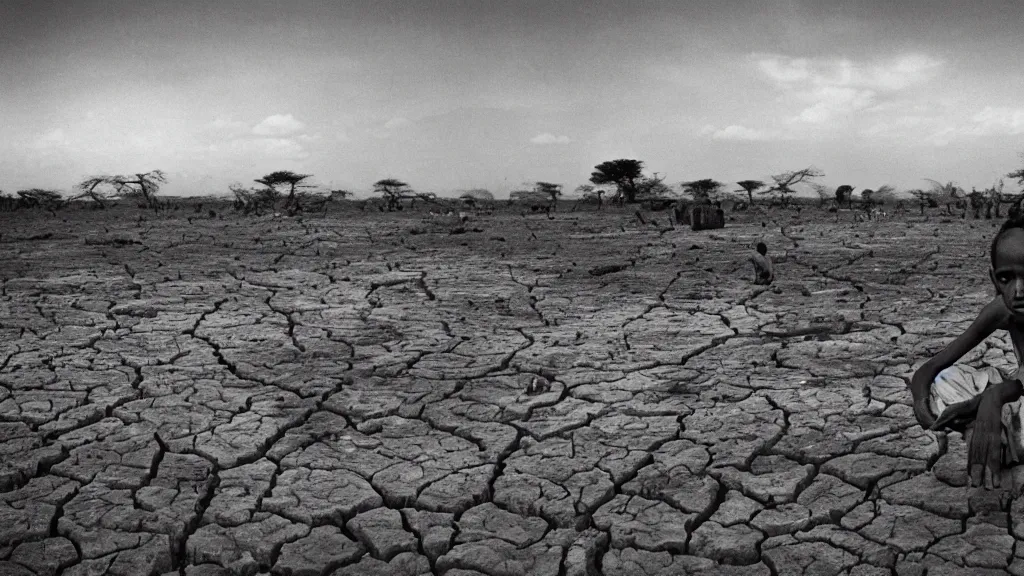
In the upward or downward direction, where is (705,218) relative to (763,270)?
upward

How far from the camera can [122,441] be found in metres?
3.24

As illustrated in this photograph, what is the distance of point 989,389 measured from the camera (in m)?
2.30

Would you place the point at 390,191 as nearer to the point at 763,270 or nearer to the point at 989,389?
the point at 763,270

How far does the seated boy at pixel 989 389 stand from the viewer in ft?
7.43

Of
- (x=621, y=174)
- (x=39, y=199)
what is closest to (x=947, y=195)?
(x=621, y=174)

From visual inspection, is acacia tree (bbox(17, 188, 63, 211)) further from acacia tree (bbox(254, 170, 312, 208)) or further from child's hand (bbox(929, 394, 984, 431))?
child's hand (bbox(929, 394, 984, 431))

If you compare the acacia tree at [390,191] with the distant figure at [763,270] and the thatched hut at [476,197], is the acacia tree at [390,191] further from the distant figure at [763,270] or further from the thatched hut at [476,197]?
the distant figure at [763,270]

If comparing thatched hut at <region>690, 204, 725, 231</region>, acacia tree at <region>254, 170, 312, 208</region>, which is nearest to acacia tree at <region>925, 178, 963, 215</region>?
thatched hut at <region>690, 204, 725, 231</region>

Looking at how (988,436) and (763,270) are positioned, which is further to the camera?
(763,270)

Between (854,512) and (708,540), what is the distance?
20.6 inches

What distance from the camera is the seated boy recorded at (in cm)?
227

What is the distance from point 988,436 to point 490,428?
6.13 ft

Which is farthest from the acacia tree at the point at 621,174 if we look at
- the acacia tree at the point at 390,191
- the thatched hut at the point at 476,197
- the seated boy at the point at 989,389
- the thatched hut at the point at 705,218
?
the seated boy at the point at 989,389

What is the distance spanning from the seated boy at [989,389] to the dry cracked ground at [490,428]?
8.3 inches
